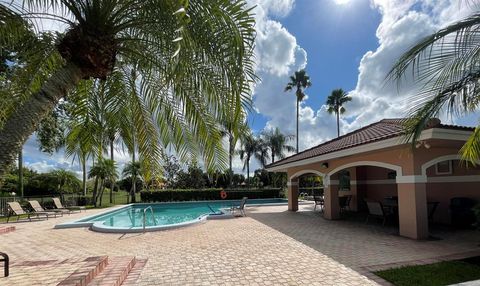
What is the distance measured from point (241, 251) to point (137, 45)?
19.9 ft

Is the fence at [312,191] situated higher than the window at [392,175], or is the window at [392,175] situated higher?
the window at [392,175]

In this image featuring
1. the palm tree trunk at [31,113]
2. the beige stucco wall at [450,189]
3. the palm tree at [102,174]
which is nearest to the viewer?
the palm tree trunk at [31,113]

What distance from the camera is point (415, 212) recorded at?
33.5 feet

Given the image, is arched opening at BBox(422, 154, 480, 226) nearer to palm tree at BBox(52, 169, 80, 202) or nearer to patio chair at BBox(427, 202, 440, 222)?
patio chair at BBox(427, 202, 440, 222)

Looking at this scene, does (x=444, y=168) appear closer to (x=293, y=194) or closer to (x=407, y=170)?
(x=407, y=170)

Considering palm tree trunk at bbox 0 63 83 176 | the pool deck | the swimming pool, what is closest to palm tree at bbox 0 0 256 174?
palm tree trunk at bbox 0 63 83 176

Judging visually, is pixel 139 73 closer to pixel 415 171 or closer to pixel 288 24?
pixel 288 24

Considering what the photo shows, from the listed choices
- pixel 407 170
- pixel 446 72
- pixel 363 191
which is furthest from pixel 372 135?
pixel 446 72

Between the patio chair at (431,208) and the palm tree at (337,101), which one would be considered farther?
the palm tree at (337,101)

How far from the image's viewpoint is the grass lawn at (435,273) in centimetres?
602

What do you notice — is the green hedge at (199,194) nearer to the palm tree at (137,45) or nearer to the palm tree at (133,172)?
the palm tree at (133,172)

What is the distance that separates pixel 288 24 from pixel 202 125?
24.6ft

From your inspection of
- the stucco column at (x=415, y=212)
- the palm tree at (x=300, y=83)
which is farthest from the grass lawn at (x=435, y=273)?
the palm tree at (x=300, y=83)

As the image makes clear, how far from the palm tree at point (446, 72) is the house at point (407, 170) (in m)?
1.13
